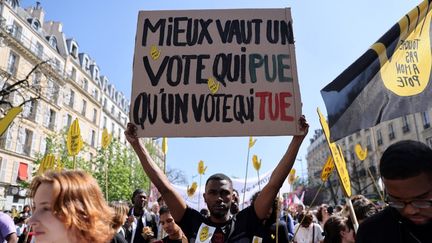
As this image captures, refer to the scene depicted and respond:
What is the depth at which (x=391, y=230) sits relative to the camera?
1654 mm

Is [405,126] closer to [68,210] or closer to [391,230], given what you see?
[391,230]

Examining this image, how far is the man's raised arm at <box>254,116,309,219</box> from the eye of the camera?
2.50 meters

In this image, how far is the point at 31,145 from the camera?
33719mm

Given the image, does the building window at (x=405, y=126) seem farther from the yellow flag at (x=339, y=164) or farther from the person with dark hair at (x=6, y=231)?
the person with dark hair at (x=6, y=231)

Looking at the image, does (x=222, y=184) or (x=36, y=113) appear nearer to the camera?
(x=222, y=184)

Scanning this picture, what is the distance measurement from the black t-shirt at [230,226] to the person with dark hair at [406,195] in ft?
3.14

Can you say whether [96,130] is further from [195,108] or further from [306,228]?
[195,108]

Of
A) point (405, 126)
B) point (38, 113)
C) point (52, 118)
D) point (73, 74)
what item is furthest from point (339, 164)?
point (73, 74)

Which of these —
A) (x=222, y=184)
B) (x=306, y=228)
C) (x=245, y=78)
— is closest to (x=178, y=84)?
(x=245, y=78)

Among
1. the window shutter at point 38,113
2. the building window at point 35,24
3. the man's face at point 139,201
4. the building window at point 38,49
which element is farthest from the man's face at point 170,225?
the building window at point 35,24

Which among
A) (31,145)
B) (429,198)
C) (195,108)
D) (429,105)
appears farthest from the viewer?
(31,145)

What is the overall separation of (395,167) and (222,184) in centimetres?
144

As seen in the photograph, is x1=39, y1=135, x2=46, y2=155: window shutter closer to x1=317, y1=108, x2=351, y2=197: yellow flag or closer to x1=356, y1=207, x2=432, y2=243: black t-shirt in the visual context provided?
x1=317, y1=108, x2=351, y2=197: yellow flag

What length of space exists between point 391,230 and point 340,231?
2004mm
